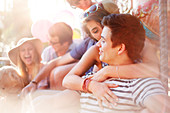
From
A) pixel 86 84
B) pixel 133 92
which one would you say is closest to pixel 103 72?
pixel 86 84

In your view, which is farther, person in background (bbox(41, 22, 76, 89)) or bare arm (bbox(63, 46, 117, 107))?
person in background (bbox(41, 22, 76, 89))

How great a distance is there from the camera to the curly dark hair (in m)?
1.16

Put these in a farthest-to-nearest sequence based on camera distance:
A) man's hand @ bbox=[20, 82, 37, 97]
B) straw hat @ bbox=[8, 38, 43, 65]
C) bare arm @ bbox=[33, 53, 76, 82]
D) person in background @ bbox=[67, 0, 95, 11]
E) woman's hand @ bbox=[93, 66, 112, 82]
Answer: straw hat @ bbox=[8, 38, 43, 65]
person in background @ bbox=[67, 0, 95, 11]
bare arm @ bbox=[33, 53, 76, 82]
man's hand @ bbox=[20, 82, 37, 97]
woman's hand @ bbox=[93, 66, 112, 82]

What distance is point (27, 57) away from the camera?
255 centimetres

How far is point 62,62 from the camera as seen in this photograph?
7.29 ft

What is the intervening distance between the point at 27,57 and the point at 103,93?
1.63 m

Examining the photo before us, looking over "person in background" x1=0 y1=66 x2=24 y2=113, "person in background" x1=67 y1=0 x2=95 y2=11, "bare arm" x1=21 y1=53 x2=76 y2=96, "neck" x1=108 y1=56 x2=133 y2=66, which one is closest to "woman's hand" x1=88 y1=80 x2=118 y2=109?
"neck" x1=108 y1=56 x2=133 y2=66

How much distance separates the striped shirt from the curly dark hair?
0.18 m

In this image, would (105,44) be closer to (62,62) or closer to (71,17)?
(62,62)

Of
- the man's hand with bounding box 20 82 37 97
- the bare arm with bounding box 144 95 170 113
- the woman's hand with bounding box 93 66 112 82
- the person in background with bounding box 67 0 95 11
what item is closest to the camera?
the bare arm with bounding box 144 95 170 113

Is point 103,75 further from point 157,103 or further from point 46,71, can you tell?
point 46,71

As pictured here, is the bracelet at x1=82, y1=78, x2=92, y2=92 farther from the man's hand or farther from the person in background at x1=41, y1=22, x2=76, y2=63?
the person in background at x1=41, y1=22, x2=76, y2=63

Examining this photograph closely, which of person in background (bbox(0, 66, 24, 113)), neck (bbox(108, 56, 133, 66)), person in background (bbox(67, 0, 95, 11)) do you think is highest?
person in background (bbox(67, 0, 95, 11))

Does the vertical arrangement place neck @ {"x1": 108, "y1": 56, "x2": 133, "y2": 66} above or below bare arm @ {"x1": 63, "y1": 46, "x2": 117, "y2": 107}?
above
